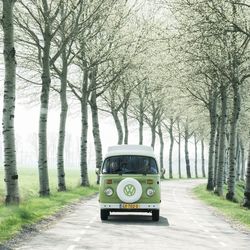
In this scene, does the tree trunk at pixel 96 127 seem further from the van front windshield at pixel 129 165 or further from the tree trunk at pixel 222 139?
the van front windshield at pixel 129 165

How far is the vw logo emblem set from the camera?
59.9 ft

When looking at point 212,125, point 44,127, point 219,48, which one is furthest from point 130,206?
point 212,125

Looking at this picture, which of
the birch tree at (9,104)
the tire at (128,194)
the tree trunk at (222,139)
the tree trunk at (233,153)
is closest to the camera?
the tire at (128,194)

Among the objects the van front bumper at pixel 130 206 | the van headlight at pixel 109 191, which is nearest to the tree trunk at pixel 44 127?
the van headlight at pixel 109 191

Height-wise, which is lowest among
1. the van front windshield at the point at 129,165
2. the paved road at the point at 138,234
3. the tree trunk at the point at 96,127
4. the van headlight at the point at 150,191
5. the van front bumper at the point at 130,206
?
the paved road at the point at 138,234

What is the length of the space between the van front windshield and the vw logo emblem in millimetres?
824

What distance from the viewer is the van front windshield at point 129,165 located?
19.1m

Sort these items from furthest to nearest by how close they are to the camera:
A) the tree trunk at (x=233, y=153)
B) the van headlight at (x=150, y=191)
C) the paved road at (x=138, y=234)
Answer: the tree trunk at (x=233, y=153)
the van headlight at (x=150, y=191)
the paved road at (x=138, y=234)

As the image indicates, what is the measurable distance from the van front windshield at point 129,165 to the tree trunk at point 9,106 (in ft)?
11.0

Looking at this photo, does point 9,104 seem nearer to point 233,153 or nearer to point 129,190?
point 129,190

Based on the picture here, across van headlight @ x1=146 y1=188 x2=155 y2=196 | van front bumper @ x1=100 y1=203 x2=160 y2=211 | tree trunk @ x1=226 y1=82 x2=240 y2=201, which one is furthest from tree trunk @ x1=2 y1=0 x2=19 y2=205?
tree trunk @ x1=226 y1=82 x2=240 y2=201

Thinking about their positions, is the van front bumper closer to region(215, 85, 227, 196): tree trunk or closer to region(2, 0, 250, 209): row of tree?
region(2, 0, 250, 209): row of tree

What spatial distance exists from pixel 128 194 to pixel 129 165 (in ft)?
4.34

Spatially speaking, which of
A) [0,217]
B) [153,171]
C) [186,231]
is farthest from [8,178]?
[186,231]
